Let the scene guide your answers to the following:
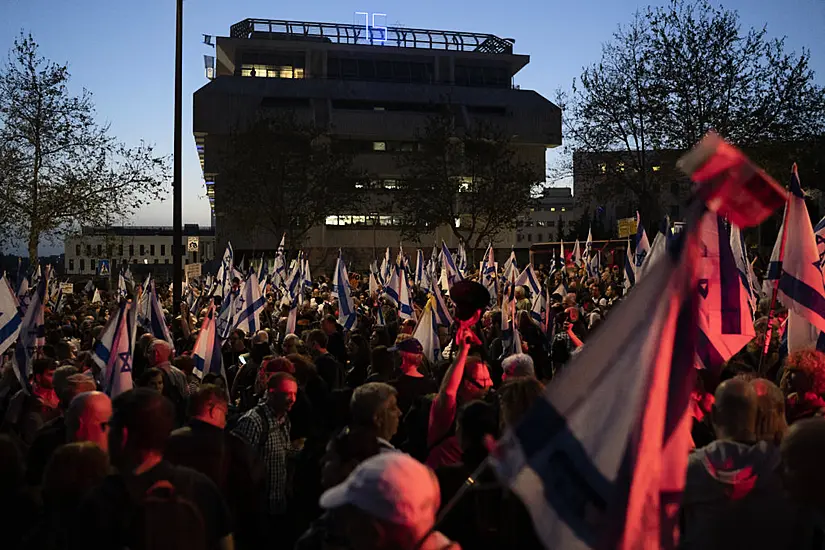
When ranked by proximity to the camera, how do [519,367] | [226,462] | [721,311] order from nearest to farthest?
[226,462], [519,367], [721,311]

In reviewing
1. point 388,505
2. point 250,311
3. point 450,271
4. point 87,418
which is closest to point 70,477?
point 87,418

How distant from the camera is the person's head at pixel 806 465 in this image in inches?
130

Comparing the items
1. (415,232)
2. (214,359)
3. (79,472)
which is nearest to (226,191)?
(415,232)

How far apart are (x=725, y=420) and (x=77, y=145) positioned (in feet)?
85.1

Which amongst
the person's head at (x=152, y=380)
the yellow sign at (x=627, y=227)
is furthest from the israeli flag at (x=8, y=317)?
the yellow sign at (x=627, y=227)

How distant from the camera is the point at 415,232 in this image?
5416cm

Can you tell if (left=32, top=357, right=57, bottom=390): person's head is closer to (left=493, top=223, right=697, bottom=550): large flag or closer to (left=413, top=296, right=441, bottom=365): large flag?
(left=413, top=296, right=441, bottom=365): large flag

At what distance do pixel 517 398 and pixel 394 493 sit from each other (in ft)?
5.46

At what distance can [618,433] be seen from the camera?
2.81 metres

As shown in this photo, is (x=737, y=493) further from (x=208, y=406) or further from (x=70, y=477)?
(x=208, y=406)

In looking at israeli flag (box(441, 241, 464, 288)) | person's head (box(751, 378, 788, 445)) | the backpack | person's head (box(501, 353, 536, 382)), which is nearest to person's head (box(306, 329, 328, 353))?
person's head (box(501, 353, 536, 382))

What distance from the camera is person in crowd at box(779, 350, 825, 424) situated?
5797mm

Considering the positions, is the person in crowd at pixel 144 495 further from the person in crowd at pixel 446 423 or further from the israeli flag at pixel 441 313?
the israeli flag at pixel 441 313

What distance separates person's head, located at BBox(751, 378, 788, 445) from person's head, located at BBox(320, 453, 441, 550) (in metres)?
1.79
